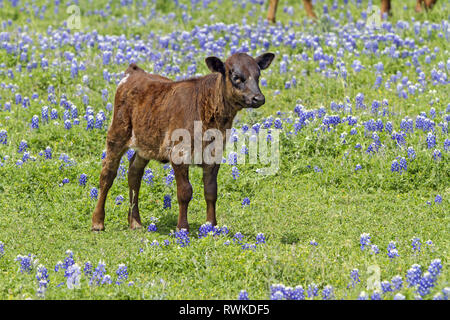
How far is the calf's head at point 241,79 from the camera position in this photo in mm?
8977

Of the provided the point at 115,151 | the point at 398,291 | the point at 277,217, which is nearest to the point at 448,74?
the point at 277,217

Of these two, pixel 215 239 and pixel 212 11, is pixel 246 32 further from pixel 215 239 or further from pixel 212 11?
pixel 215 239

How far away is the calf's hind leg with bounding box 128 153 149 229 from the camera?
403 inches

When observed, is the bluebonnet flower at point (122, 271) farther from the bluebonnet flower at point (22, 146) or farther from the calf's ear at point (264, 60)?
the bluebonnet flower at point (22, 146)

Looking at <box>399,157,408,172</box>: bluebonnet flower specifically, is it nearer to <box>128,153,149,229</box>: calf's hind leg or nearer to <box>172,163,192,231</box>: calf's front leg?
<box>172,163,192,231</box>: calf's front leg

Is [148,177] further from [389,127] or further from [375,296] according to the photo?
[375,296]

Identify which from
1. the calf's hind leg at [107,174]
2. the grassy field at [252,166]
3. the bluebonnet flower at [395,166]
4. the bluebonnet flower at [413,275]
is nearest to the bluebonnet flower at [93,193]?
Answer: the grassy field at [252,166]

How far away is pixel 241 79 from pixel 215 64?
38 cm

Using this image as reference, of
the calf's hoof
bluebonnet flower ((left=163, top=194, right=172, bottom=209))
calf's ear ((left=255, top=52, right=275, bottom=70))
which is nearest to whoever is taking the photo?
calf's ear ((left=255, top=52, right=275, bottom=70))

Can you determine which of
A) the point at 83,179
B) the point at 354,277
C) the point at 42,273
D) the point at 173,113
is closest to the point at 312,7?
the point at 83,179

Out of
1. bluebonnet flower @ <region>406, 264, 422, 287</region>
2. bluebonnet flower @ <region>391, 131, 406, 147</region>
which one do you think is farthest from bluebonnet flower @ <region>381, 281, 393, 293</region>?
bluebonnet flower @ <region>391, 131, 406, 147</region>

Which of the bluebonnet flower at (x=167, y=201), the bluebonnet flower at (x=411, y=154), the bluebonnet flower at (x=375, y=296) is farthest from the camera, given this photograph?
the bluebonnet flower at (x=411, y=154)

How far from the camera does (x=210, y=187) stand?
9570 mm

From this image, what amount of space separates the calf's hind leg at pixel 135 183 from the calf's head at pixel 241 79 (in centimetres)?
167
